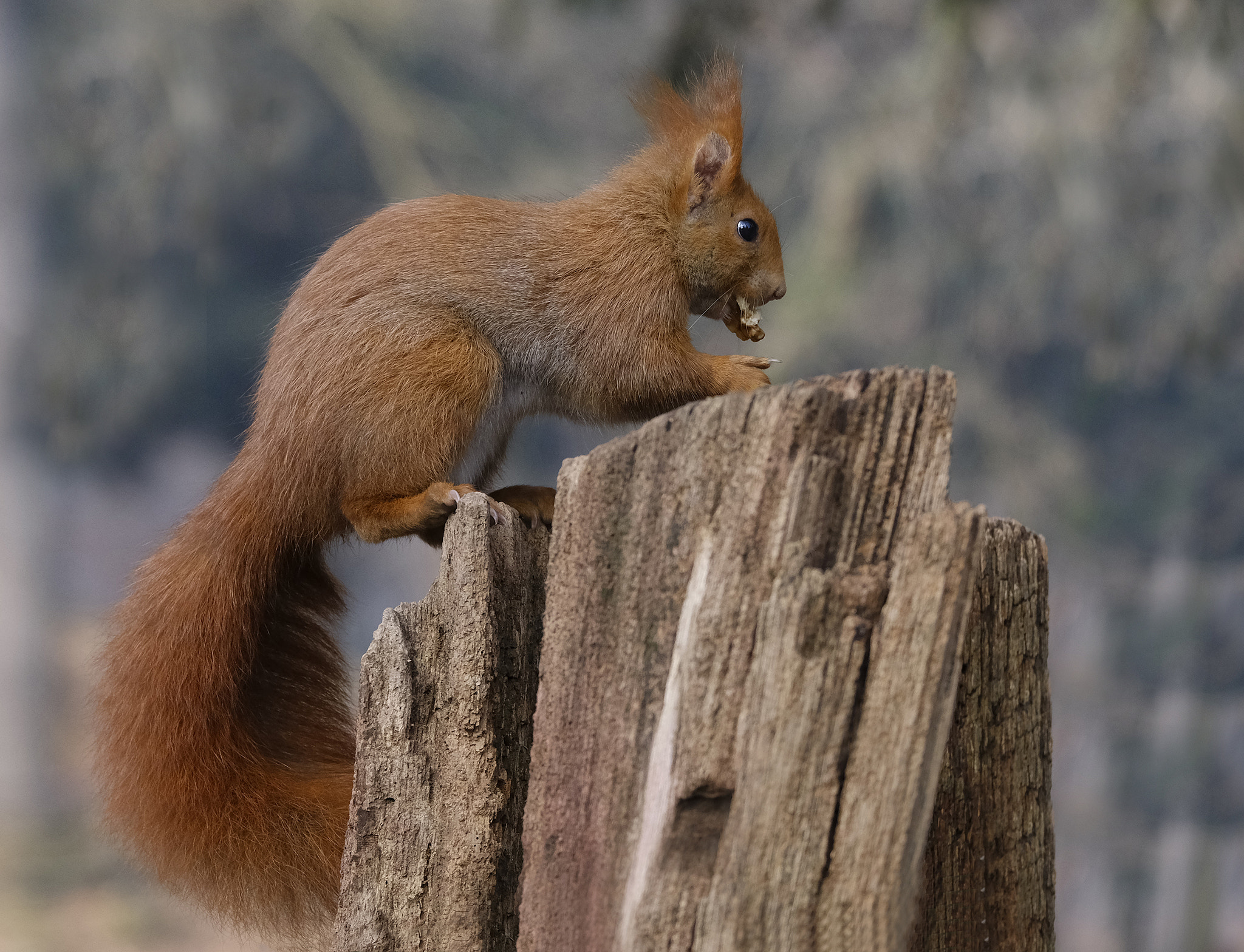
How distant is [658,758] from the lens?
0.90m

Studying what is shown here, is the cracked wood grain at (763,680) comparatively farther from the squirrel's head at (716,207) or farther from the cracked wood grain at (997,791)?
the squirrel's head at (716,207)

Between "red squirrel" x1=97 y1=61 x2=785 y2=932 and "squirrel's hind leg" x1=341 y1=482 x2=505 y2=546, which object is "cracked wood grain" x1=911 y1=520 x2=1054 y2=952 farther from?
"squirrel's hind leg" x1=341 y1=482 x2=505 y2=546

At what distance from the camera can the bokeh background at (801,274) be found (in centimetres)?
303

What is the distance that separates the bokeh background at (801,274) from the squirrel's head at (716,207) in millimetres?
1204

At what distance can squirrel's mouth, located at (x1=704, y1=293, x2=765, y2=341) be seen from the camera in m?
1.58

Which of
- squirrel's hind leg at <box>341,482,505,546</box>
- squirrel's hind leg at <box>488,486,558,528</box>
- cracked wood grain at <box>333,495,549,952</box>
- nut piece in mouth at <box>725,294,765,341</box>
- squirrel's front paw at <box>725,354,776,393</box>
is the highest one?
nut piece in mouth at <box>725,294,765,341</box>

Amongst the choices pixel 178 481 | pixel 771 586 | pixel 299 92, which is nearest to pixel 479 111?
pixel 299 92

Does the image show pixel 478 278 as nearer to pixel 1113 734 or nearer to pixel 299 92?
pixel 299 92

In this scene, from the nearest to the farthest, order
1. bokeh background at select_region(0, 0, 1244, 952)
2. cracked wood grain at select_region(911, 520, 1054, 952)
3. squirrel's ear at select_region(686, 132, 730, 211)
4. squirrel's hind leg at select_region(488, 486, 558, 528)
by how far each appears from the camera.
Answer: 1. cracked wood grain at select_region(911, 520, 1054, 952)
2. squirrel's hind leg at select_region(488, 486, 558, 528)
3. squirrel's ear at select_region(686, 132, 730, 211)
4. bokeh background at select_region(0, 0, 1244, 952)

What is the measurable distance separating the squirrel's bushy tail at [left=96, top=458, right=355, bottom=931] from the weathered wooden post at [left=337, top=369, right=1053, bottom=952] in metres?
0.17

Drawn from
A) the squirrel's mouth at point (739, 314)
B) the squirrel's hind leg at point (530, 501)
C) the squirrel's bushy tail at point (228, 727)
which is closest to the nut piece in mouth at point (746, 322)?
the squirrel's mouth at point (739, 314)

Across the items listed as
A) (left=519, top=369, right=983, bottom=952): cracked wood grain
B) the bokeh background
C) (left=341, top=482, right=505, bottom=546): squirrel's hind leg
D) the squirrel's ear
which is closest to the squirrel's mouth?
the squirrel's ear

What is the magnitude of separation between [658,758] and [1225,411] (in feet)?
10.3

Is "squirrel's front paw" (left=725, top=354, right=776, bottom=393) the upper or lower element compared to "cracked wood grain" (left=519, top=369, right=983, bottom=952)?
upper
